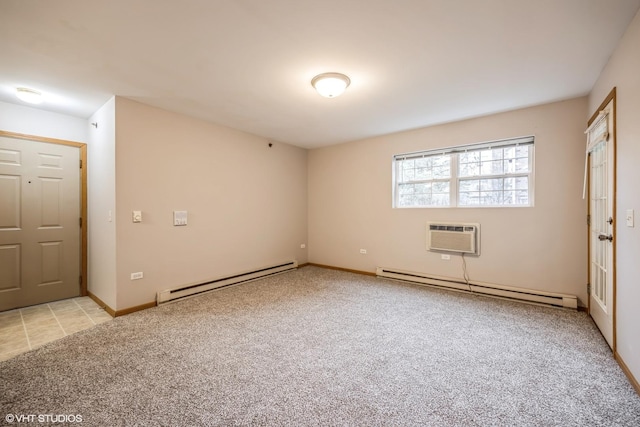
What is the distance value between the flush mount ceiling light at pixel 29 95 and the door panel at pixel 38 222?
727mm

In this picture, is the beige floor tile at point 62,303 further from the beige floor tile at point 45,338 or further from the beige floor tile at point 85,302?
the beige floor tile at point 45,338

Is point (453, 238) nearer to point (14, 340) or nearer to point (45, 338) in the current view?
point (45, 338)

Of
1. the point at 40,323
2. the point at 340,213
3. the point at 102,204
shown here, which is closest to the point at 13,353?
the point at 40,323

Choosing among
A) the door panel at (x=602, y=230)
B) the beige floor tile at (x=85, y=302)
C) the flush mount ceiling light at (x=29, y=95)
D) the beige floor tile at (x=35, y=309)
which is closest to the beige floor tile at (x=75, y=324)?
the beige floor tile at (x=85, y=302)

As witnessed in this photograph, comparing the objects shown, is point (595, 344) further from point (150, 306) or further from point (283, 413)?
point (150, 306)

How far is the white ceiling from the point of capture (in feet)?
5.92

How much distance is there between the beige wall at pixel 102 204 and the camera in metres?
3.16

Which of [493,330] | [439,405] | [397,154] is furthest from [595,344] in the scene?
[397,154]

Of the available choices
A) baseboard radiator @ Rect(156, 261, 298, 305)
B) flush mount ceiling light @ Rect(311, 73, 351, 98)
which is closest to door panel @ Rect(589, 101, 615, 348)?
flush mount ceiling light @ Rect(311, 73, 351, 98)

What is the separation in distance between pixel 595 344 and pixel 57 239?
6.20m

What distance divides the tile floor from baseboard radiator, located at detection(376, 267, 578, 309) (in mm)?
4053

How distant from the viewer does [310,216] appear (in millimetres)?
5793

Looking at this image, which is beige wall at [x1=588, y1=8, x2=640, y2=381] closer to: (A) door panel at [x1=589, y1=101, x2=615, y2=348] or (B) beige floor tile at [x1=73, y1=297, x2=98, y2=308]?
(A) door panel at [x1=589, y1=101, x2=615, y2=348]

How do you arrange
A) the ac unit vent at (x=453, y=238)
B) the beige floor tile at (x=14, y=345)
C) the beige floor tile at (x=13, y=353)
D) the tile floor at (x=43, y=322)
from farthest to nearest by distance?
the ac unit vent at (x=453, y=238) < the tile floor at (x=43, y=322) < the beige floor tile at (x=14, y=345) < the beige floor tile at (x=13, y=353)
